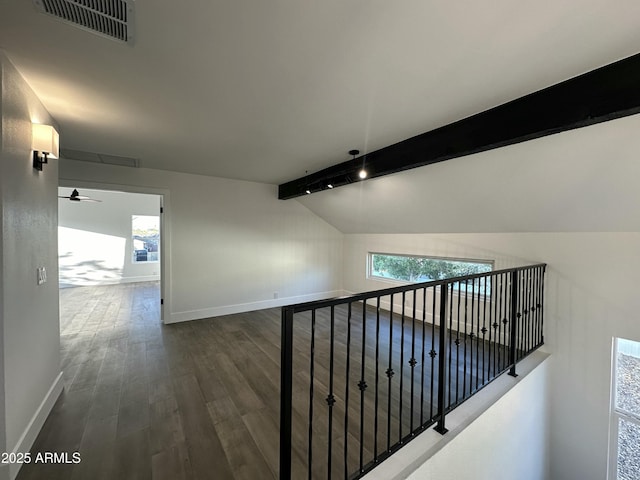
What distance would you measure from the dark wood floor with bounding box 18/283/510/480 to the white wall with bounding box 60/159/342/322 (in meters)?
0.82

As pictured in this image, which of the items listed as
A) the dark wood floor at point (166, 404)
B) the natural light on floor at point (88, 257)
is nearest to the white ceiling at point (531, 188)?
the dark wood floor at point (166, 404)

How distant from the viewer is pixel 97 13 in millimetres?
1255

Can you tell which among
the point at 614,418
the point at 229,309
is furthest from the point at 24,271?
the point at 614,418

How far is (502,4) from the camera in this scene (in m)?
1.17

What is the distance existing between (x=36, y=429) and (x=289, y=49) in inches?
123

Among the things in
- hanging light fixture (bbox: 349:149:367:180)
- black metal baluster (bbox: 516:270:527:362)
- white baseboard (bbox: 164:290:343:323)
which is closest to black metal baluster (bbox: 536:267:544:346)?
black metal baluster (bbox: 516:270:527:362)

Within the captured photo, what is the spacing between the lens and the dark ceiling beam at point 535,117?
5.07 ft

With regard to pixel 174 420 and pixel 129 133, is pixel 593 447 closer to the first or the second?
pixel 174 420

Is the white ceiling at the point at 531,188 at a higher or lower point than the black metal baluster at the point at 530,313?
higher

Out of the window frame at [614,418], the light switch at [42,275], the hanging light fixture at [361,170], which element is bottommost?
the window frame at [614,418]

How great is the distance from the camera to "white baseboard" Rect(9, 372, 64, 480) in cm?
160

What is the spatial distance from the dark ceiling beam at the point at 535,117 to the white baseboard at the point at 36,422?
145 inches

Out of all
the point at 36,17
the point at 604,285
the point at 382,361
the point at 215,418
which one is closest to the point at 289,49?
the point at 36,17

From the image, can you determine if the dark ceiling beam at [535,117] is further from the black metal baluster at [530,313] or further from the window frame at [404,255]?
the window frame at [404,255]
